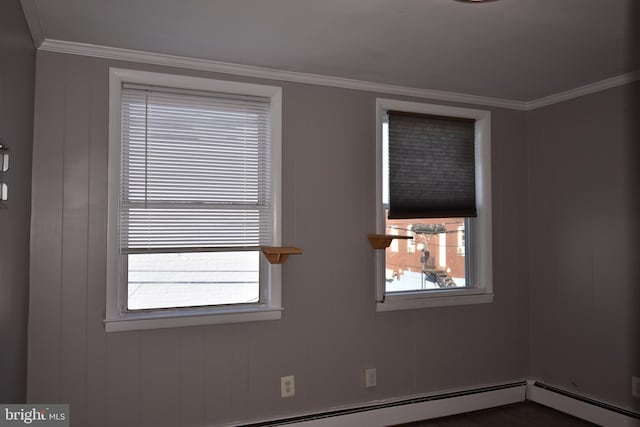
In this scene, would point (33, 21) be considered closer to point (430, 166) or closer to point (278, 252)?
point (278, 252)

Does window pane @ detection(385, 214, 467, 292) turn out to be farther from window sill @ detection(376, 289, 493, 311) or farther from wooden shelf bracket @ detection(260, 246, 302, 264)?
wooden shelf bracket @ detection(260, 246, 302, 264)

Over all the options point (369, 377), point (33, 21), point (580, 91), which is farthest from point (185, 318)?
point (580, 91)

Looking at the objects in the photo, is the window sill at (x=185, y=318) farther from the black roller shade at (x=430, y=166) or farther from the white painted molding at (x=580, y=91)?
the white painted molding at (x=580, y=91)

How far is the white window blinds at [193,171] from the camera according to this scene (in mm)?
2826

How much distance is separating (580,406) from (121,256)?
3.27m

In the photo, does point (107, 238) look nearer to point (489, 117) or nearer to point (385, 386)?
point (385, 386)

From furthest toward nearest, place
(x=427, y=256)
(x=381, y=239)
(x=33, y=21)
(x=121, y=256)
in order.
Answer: (x=427, y=256), (x=381, y=239), (x=121, y=256), (x=33, y=21)

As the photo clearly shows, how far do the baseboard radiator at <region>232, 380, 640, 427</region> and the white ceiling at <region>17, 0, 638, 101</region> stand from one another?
2229 millimetres

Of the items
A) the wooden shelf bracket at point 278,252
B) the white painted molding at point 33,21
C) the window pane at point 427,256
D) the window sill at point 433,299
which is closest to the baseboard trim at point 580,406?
the window sill at point 433,299

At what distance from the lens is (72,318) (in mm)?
2646

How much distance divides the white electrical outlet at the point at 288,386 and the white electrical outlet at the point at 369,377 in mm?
518

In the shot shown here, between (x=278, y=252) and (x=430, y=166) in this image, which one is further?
(x=430, y=166)

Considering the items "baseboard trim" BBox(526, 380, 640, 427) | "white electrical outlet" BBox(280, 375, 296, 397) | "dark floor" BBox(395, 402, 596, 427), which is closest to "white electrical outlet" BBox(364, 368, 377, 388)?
"dark floor" BBox(395, 402, 596, 427)

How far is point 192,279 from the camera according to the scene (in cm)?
296
